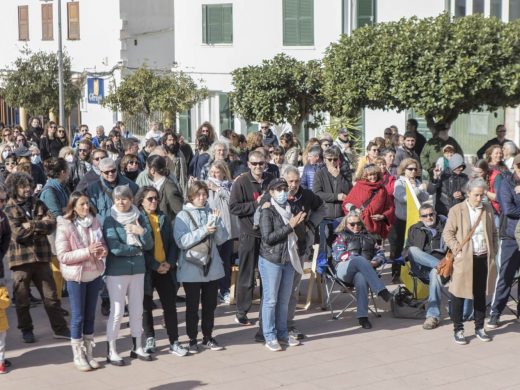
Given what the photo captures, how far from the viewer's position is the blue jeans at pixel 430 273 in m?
11.5

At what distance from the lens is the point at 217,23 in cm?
3095

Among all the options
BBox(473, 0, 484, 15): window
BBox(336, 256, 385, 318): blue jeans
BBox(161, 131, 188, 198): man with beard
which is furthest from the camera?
BBox(473, 0, 484, 15): window

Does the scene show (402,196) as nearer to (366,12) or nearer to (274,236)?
(274,236)

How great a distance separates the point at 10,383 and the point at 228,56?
22.3 metres

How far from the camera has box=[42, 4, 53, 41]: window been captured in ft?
128

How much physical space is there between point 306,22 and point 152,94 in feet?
15.1

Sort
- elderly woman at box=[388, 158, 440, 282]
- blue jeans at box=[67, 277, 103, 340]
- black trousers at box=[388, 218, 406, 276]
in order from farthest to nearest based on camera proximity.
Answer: black trousers at box=[388, 218, 406, 276] < elderly woman at box=[388, 158, 440, 282] < blue jeans at box=[67, 277, 103, 340]

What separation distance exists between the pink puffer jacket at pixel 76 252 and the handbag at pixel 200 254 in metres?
0.91

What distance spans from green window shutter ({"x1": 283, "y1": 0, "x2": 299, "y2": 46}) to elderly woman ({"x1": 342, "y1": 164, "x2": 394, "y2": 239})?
1596 cm

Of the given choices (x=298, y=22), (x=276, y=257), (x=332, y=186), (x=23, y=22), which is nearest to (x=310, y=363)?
(x=276, y=257)

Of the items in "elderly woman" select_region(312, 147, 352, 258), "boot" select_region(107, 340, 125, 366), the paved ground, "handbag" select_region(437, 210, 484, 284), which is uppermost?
"elderly woman" select_region(312, 147, 352, 258)

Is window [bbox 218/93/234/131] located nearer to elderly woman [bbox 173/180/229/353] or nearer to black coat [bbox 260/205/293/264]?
black coat [bbox 260/205/293/264]

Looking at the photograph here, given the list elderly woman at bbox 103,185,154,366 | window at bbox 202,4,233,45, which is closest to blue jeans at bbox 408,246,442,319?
elderly woman at bbox 103,185,154,366

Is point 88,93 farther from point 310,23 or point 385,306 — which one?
point 385,306
